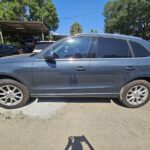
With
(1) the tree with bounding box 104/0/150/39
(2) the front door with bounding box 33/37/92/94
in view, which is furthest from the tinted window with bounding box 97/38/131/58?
(1) the tree with bounding box 104/0/150/39

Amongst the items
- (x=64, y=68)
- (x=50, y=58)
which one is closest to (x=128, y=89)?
(x=64, y=68)

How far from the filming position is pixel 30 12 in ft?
133

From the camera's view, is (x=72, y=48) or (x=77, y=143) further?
(x=72, y=48)

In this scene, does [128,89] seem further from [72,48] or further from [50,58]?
[50,58]

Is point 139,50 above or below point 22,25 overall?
below

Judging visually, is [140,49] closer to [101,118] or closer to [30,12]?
[101,118]

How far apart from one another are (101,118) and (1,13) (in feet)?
115

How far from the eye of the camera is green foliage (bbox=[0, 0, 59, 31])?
3597cm

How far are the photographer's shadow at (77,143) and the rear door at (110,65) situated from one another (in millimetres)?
1388

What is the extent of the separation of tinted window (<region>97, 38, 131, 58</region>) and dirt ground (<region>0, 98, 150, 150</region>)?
4.21ft

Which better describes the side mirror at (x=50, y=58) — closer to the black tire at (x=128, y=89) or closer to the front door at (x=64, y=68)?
the front door at (x=64, y=68)

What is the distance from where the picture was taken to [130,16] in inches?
1511

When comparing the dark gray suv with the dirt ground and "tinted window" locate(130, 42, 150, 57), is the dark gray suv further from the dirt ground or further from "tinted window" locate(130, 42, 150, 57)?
the dirt ground

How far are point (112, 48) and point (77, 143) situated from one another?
228 cm
